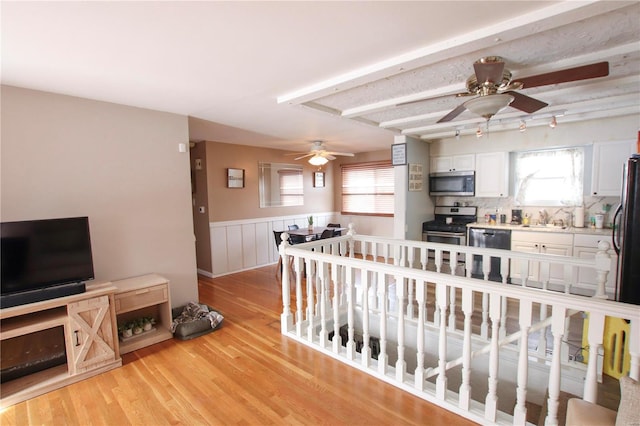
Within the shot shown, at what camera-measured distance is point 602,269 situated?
226cm

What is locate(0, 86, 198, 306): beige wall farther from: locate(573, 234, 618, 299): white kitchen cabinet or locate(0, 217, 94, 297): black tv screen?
locate(573, 234, 618, 299): white kitchen cabinet

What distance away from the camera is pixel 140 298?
2910 millimetres

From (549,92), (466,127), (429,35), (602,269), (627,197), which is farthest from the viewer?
(466,127)

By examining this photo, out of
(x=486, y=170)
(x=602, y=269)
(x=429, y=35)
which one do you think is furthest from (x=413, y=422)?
(x=486, y=170)

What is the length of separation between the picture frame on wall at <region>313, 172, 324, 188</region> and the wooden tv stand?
514 centimetres

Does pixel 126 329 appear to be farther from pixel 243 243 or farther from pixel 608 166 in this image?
pixel 608 166

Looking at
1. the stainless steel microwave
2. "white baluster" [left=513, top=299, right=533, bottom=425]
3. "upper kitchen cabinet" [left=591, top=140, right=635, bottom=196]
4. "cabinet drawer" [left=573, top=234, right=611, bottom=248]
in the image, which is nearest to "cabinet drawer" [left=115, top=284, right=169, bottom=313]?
"white baluster" [left=513, top=299, right=533, bottom=425]

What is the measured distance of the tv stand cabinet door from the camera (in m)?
2.42

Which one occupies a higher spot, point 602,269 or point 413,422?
point 602,269

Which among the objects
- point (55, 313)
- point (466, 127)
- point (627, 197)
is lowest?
point (55, 313)

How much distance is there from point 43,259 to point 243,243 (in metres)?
3.50

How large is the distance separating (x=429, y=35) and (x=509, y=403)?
2976 mm

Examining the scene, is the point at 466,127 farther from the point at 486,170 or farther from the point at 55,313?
the point at 55,313

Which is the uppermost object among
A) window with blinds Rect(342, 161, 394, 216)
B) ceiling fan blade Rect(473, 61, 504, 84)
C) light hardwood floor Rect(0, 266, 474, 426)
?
ceiling fan blade Rect(473, 61, 504, 84)
